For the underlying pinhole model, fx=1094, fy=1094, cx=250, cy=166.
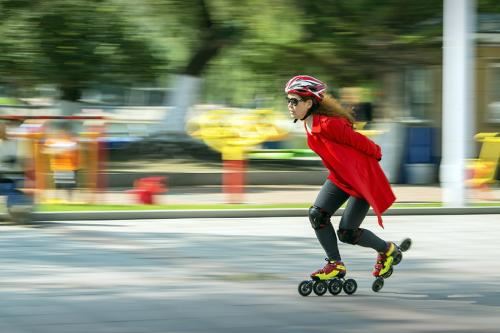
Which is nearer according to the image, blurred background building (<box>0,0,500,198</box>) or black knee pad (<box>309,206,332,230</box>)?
black knee pad (<box>309,206,332,230</box>)

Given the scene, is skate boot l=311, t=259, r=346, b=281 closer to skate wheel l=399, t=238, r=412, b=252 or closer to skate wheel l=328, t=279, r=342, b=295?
skate wheel l=328, t=279, r=342, b=295

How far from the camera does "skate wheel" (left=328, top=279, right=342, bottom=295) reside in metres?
7.92

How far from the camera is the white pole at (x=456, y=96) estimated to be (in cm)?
1484

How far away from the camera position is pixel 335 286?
7930mm

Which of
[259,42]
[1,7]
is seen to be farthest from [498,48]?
[1,7]

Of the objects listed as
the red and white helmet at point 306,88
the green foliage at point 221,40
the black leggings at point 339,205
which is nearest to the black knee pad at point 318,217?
the black leggings at point 339,205

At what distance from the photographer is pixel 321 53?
19719 mm

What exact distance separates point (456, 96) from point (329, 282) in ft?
25.1

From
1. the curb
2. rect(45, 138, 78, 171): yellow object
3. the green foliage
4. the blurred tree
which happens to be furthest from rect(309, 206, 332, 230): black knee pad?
the blurred tree

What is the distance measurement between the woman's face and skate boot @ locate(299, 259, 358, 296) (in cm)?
112

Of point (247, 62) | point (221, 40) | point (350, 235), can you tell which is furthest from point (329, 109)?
point (221, 40)

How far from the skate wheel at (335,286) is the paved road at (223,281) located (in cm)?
6

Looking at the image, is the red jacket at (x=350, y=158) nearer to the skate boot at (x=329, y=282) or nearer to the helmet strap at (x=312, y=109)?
the helmet strap at (x=312, y=109)

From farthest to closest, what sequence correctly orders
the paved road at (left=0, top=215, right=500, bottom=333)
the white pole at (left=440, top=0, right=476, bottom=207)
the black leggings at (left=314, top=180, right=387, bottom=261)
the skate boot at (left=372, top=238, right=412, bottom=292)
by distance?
the white pole at (left=440, top=0, right=476, bottom=207)
the skate boot at (left=372, top=238, right=412, bottom=292)
the black leggings at (left=314, top=180, right=387, bottom=261)
the paved road at (left=0, top=215, right=500, bottom=333)
